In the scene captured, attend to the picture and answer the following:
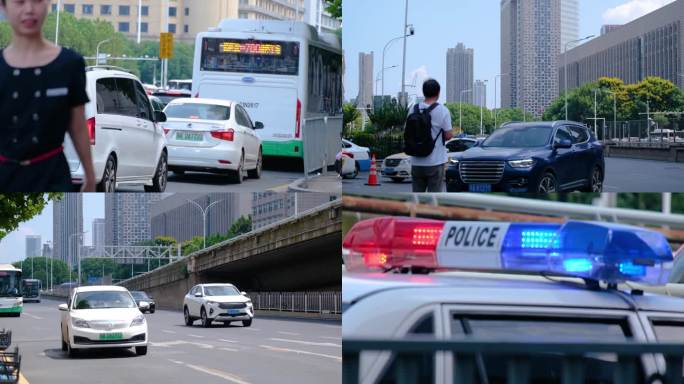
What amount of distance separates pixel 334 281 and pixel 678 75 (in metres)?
2.12

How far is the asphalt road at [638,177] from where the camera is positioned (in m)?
4.61

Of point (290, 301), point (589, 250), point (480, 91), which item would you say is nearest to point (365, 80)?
point (480, 91)

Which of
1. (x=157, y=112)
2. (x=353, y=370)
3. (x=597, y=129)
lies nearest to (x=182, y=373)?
(x=157, y=112)

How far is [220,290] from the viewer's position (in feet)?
15.8

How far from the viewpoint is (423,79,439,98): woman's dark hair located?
175 inches

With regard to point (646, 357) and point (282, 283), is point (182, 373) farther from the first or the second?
point (646, 357)

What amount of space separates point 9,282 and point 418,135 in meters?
2.22

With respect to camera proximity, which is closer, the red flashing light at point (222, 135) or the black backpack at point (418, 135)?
the black backpack at point (418, 135)

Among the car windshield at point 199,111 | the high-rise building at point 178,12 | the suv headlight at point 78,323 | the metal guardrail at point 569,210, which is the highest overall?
the high-rise building at point 178,12

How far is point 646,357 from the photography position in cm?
245

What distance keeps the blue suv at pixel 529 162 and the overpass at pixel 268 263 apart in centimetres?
80

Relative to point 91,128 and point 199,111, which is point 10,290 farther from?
point 199,111

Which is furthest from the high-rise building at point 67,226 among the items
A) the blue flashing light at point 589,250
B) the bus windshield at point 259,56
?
the blue flashing light at point 589,250

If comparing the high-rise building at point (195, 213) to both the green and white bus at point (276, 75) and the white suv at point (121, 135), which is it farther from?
the green and white bus at point (276, 75)
